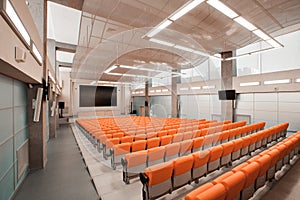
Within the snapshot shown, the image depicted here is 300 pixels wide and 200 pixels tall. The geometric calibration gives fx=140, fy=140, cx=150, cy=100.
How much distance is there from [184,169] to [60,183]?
10.4 feet

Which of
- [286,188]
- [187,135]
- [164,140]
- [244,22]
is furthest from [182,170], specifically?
[244,22]

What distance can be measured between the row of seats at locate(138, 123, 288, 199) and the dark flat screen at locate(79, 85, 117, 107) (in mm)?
18625

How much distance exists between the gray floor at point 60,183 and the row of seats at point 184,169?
140cm

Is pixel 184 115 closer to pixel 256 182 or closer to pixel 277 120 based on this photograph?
pixel 277 120

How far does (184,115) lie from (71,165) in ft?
39.9

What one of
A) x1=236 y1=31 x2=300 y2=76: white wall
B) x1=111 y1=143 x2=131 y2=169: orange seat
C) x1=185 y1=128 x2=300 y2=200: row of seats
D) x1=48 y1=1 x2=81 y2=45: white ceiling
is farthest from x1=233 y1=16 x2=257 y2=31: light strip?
x1=48 y1=1 x2=81 y2=45: white ceiling

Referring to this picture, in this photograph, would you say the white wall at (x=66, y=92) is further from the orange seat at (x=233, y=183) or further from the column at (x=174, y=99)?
the orange seat at (x=233, y=183)

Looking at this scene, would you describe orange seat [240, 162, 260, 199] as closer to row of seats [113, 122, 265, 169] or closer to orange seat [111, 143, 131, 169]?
row of seats [113, 122, 265, 169]

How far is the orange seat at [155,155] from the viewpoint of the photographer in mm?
3396

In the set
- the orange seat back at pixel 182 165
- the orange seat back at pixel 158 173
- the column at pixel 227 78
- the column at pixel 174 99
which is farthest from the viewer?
the column at pixel 174 99

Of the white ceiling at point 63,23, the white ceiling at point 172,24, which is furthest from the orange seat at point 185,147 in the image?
the white ceiling at point 63,23

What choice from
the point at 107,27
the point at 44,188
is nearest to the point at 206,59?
the point at 107,27

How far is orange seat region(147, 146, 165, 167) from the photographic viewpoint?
3396 millimetres

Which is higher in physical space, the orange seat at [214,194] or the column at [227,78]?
the column at [227,78]
